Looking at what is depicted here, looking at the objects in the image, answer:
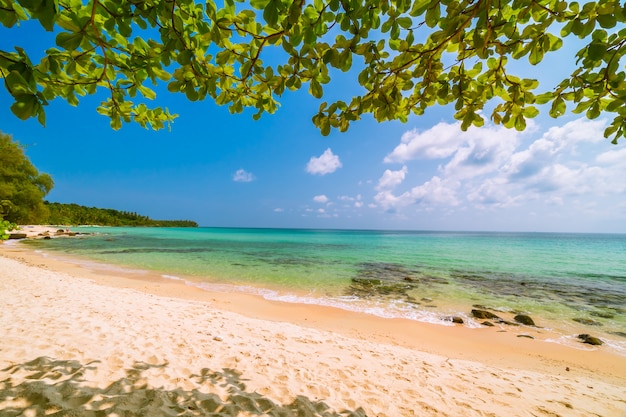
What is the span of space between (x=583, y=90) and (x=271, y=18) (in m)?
2.26

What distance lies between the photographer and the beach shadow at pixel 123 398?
268 cm

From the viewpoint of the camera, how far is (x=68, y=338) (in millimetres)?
4398

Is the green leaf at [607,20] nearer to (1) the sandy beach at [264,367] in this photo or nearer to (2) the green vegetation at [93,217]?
(1) the sandy beach at [264,367]

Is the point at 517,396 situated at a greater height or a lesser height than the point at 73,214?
lesser

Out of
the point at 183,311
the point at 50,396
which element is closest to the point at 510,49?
the point at 50,396

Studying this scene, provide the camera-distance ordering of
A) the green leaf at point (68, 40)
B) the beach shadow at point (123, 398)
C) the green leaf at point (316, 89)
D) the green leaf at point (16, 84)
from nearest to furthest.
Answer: the green leaf at point (16, 84) → the green leaf at point (68, 40) → the green leaf at point (316, 89) → the beach shadow at point (123, 398)

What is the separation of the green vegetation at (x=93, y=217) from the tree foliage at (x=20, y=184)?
40661mm

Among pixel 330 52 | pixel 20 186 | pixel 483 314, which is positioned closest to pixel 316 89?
pixel 330 52

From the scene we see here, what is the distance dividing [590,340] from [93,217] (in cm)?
12836

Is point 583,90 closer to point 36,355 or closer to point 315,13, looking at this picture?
point 315,13

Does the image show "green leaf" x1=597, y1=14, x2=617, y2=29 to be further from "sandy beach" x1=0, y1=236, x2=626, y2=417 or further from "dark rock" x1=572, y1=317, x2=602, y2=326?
"dark rock" x1=572, y1=317, x2=602, y2=326

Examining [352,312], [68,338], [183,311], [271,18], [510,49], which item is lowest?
[352,312]

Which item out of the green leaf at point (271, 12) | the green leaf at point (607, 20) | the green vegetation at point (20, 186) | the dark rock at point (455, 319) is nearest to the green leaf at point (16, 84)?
the green leaf at point (271, 12)

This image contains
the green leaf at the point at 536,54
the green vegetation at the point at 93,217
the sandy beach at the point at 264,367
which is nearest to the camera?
the green leaf at the point at 536,54
